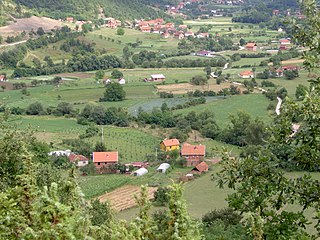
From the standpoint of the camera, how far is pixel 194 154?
2331 cm

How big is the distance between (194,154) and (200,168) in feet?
4.96

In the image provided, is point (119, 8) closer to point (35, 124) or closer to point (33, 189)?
point (35, 124)

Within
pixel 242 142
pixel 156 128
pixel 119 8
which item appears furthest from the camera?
pixel 119 8

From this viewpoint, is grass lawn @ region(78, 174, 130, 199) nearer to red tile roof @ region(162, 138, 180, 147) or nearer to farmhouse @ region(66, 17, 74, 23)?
red tile roof @ region(162, 138, 180, 147)

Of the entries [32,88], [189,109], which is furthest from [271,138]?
[32,88]

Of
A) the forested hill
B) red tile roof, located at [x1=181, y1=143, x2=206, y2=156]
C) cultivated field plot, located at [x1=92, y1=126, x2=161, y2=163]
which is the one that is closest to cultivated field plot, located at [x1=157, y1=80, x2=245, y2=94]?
cultivated field plot, located at [x1=92, y1=126, x2=161, y2=163]

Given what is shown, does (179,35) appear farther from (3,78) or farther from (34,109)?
(34,109)

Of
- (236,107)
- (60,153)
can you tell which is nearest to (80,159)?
(60,153)

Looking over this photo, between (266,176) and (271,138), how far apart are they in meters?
0.31

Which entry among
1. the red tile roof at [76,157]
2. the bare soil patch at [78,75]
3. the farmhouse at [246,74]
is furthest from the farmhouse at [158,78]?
the red tile roof at [76,157]

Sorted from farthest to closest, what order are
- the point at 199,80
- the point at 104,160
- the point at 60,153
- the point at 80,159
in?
the point at 199,80 → the point at 60,153 → the point at 80,159 → the point at 104,160

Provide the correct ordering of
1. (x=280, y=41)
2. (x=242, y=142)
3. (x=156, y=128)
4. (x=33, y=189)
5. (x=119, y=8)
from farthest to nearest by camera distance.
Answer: (x=119, y=8)
(x=280, y=41)
(x=156, y=128)
(x=242, y=142)
(x=33, y=189)

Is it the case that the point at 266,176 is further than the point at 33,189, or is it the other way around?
the point at 266,176

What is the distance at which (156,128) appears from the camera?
29.3 m
